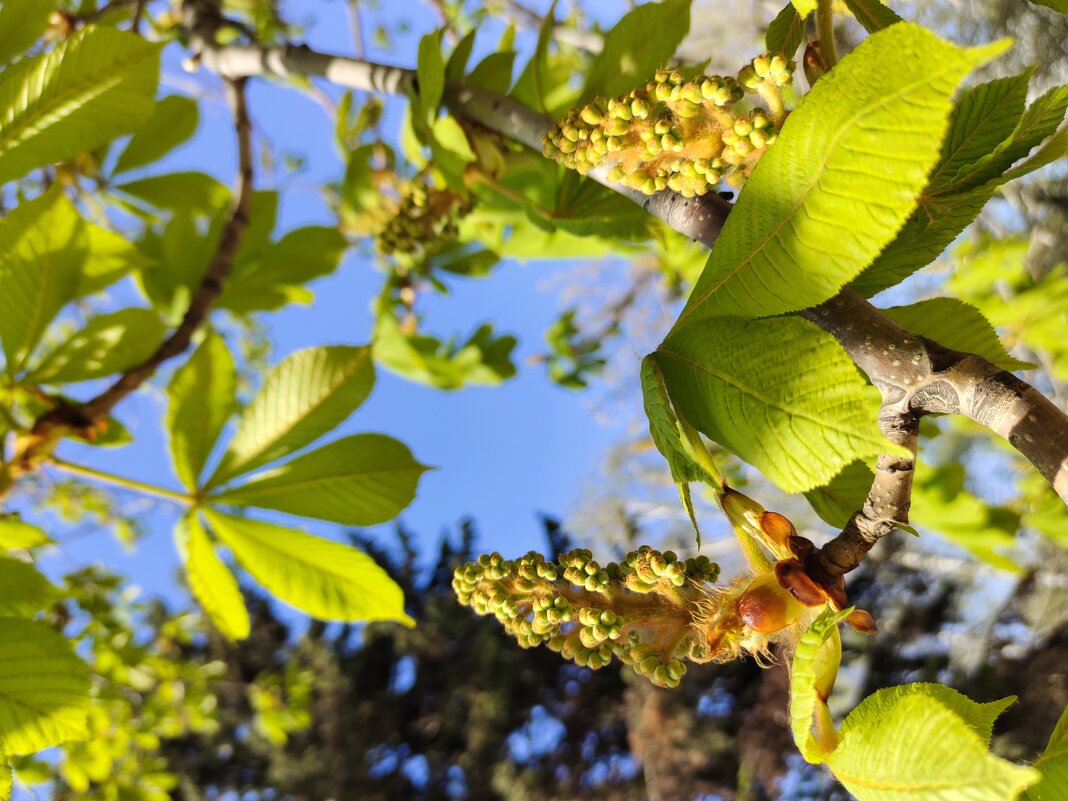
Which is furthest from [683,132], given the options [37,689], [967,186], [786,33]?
[37,689]

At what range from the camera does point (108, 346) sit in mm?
1350

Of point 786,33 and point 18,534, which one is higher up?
point 786,33

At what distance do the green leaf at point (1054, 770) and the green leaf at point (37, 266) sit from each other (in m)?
1.36

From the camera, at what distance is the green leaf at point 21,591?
3.33 ft

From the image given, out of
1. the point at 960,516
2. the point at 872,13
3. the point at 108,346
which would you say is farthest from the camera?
the point at 960,516

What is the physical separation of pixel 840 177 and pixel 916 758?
14.5 inches

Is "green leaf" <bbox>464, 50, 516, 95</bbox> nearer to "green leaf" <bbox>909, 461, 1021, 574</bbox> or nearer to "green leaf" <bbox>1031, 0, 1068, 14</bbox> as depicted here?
"green leaf" <bbox>1031, 0, 1068, 14</bbox>

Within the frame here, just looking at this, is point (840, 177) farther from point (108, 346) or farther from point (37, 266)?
point (108, 346)

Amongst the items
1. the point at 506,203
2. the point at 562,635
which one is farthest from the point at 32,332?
the point at 562,635

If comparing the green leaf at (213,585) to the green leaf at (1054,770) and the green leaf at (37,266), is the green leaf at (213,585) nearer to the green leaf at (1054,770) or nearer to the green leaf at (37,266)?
the green leaf at (37,266)

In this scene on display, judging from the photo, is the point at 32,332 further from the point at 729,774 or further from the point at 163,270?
the point at 729,774

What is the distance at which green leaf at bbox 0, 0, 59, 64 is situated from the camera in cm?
100

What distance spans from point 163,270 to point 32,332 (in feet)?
1.62

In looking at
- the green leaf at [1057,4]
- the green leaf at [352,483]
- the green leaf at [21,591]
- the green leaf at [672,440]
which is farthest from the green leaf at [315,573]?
the green leaf at [1057,4]
